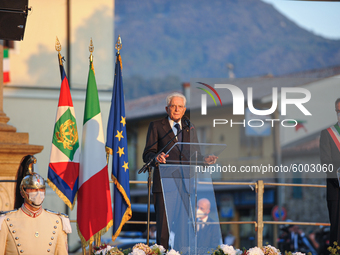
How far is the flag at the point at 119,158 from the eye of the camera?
5.06 meters

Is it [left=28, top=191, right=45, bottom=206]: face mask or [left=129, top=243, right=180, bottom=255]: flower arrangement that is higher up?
[left=28, top=191, right=45, bottom=206]: face mask

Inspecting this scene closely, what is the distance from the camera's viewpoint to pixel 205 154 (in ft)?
13.5

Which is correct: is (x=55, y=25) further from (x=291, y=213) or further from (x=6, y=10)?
(x=291, y=213)

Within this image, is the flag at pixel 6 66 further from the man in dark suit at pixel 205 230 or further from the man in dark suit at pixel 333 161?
the man in dark suit at pixel 333 161

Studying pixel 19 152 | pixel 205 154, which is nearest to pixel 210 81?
pixel 205 154

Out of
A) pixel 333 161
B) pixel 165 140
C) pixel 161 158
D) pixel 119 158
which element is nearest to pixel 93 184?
pixel 119 158

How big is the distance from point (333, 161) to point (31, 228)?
107 inches

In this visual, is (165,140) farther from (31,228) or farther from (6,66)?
(6,66)

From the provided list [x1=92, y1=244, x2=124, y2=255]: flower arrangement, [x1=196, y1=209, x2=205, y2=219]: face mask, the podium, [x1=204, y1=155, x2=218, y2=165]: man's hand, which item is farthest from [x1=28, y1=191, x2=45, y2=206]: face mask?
[x1=204, y1=155, x2=218, y2=165]: man's hand

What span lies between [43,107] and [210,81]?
574 cm

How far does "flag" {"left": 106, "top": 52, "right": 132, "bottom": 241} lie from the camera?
5.06 meters

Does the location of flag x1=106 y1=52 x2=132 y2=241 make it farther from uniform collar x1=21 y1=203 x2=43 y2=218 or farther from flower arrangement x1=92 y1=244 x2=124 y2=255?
uniform collar x1=21 y1=203 x2=43 y2=218

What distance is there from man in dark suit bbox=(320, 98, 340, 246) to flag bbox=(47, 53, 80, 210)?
246cm

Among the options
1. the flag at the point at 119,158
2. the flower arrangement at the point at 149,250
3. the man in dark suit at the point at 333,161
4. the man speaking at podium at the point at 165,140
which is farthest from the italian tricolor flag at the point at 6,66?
the man in dark suit at the point at 333,161
